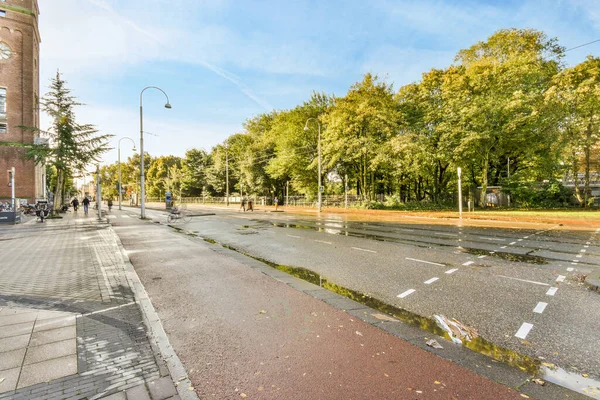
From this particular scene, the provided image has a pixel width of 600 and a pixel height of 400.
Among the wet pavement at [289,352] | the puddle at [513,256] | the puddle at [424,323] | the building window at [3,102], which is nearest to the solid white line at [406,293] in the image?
the puddle at [424,323]

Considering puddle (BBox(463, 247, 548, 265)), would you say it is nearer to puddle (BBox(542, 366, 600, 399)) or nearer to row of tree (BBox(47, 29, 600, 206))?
puddle (BBox(542, 366, 600, 399))

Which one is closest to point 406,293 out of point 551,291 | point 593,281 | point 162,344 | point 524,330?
point 524,330

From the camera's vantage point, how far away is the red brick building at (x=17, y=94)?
3009 centimetres

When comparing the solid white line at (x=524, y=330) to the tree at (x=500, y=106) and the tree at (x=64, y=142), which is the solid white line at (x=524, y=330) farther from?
the tree at (x=64, y=142)

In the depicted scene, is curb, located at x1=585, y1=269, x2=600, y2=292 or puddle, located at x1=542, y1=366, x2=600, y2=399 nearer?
puddle, located at x1=542, y1=366, x2=600, y2=399

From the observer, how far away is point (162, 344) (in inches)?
137

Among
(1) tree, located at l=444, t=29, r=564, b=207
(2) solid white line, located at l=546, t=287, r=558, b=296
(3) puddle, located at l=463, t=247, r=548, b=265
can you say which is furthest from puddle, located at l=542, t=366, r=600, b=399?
(1) tree, located at l=444, t=29, r=564, b=207

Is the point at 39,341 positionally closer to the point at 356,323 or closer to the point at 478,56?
the point at 356,323

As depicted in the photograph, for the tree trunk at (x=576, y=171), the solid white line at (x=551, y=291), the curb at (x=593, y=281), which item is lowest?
the solid white line at (x=551, y=291)

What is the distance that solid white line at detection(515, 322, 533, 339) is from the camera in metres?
3.75

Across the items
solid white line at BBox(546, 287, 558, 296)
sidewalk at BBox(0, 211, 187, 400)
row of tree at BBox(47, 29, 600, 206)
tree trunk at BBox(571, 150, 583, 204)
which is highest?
row of tree at BBox(47, 29, 600, 206)

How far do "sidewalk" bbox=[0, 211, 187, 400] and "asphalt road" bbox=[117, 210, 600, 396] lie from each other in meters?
3.67

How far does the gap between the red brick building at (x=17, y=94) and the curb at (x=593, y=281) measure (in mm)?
40991

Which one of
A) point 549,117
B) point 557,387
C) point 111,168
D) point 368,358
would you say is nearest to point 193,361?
point 368,358
